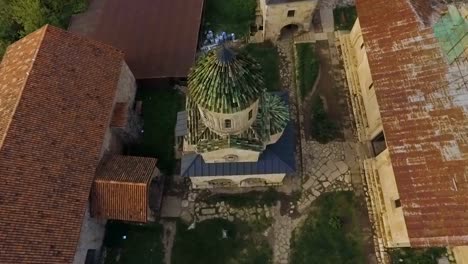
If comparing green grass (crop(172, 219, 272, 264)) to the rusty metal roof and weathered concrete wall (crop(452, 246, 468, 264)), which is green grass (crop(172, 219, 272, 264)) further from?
weathered concrete wall (crop(452, 246, 468, 264))

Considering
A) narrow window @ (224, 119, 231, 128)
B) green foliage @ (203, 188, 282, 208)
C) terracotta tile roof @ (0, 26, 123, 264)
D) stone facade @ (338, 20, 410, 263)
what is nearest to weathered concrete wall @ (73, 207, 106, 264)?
terracotta tile roof @ (0, 26, 123, 264)

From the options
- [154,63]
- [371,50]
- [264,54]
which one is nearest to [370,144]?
[371,50]

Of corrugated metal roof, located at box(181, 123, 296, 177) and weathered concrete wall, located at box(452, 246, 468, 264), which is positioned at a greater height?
corrugated metal roof, located at box(181, 123, 296, 177)

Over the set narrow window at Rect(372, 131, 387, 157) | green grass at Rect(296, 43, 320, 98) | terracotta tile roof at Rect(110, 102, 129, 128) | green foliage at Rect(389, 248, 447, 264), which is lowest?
green foliage at Rect(389, 248, 447, 264)

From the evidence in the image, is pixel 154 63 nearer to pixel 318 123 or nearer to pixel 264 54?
pixel 264 54

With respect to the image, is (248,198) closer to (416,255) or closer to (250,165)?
(250,165)
